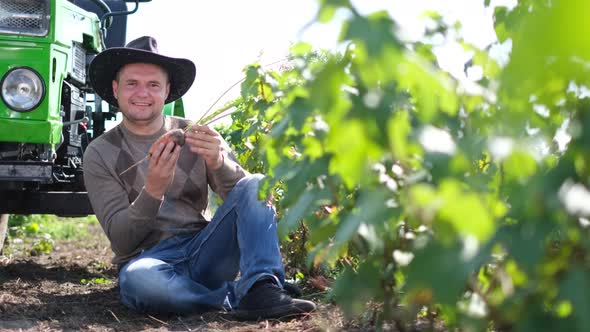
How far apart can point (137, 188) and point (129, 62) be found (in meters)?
0.62

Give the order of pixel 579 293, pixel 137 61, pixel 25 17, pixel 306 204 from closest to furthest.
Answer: pixel 579 293
pixel 306 204
pixel 137 61
pixel 25 17

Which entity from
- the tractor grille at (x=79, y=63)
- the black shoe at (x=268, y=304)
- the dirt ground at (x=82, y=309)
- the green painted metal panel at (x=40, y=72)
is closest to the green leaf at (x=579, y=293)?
the dirt ground at (x=82, y=309)

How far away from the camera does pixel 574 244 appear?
4.38 feet

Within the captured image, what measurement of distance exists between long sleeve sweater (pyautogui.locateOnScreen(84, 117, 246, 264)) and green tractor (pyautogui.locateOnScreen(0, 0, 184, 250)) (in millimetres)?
823

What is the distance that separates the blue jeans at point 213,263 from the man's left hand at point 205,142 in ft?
0.54

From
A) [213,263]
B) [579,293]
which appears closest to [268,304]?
[213,263]

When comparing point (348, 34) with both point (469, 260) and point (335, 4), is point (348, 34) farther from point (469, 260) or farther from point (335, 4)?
point (469, 260)

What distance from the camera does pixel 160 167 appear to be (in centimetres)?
331

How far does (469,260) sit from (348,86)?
67cm

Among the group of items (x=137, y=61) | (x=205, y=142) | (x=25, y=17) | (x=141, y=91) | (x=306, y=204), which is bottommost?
(x=306, y=204)

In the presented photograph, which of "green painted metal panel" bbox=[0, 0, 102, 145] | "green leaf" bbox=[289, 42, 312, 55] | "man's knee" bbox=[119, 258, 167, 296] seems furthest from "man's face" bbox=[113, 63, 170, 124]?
"green leaf" bbox=[289, 42, 312, 55]

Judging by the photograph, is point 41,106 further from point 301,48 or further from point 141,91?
point 301,48

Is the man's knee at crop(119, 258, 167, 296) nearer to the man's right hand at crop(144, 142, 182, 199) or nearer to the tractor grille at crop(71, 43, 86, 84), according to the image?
the man's right hand at crop(144, 142, 182, 199)

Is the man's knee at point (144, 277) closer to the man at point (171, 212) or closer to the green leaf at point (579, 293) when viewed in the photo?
the man at point (171, 212)
